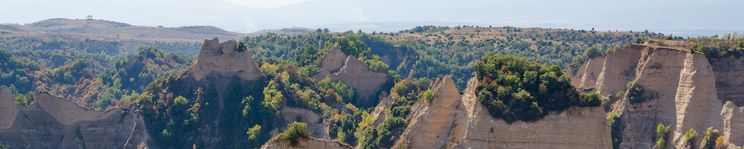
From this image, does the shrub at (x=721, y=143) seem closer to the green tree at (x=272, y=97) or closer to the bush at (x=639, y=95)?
the bush at (x=639, y=95)

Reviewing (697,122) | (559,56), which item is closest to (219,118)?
(697,122)

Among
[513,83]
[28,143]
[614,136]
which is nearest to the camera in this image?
[513,83]

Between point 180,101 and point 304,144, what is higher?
point 304,144

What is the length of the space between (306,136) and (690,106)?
29.4 meters

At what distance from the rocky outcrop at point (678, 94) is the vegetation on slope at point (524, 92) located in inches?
430

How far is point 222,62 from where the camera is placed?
85.9 m

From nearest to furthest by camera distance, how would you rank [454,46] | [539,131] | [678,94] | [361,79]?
[539,131] → [678,94] → [361,79] → [454,46]

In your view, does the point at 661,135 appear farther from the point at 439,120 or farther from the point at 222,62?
the point at 222,62

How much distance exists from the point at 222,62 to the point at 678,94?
37.8 meters

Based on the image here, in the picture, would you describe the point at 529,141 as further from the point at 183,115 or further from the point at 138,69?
the point at 138,69

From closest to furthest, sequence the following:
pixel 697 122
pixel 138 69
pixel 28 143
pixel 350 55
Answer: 1. pixel 697 122
2. pixel 28 143
3. pixel 350 55
4. pixel 138 69

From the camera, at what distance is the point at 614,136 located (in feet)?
205

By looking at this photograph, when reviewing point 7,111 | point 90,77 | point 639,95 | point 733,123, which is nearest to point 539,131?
point 733,123

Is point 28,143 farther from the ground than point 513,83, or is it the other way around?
point 513,83
